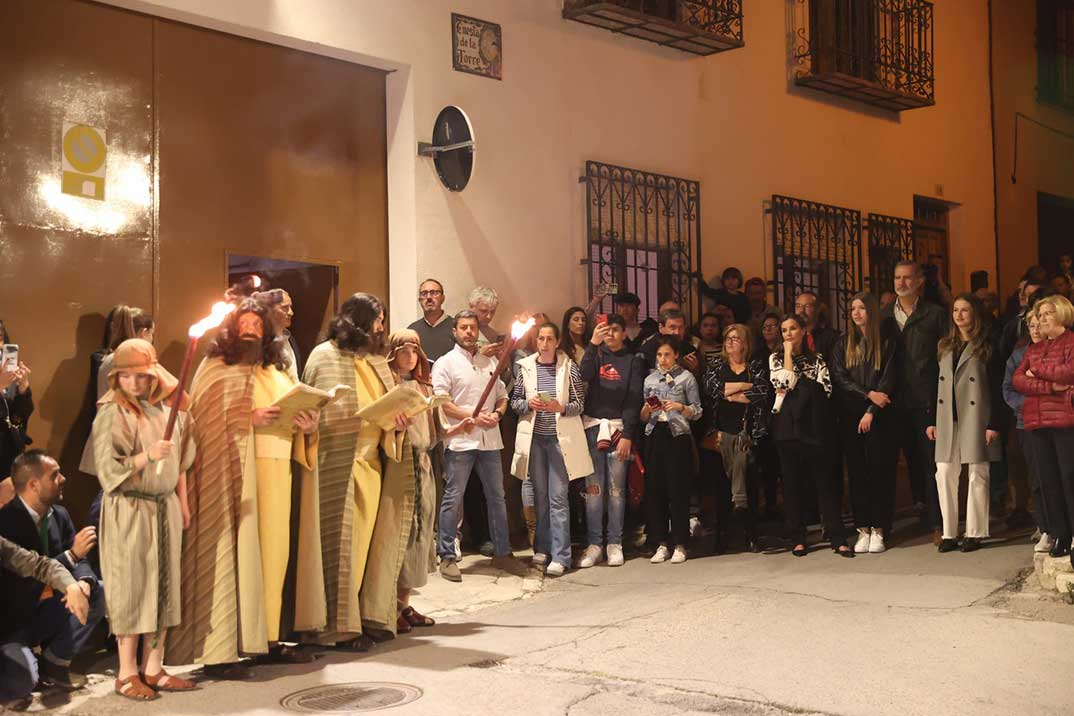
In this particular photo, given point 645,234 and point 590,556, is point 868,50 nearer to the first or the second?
point 645,234

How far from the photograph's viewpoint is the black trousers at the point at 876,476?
9805 mm

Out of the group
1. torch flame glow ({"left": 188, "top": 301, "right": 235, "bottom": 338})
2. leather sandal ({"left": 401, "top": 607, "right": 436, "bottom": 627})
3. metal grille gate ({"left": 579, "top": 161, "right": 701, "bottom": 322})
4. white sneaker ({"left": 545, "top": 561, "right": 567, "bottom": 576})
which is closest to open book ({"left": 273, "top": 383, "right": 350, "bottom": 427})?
torch flame glow ({"left": 188, "top": 301, "right": 235, "bottom": 338})

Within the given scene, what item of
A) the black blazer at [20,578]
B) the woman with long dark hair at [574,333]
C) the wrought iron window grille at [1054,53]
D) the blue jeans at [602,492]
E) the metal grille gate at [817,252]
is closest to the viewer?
the black blazer at [20,578]

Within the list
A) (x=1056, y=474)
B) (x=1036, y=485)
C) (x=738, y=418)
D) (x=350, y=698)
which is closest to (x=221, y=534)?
(x=350, y=698)

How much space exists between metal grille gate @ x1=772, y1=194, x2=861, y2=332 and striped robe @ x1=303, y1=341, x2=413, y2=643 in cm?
747

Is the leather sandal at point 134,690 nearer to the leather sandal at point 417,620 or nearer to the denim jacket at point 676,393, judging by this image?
the leather sandal at point 417,620

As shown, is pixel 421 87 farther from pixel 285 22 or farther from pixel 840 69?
pixel 840 69

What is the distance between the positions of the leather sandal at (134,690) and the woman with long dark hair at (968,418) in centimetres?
592

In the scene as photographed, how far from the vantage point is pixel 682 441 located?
10.0 metres

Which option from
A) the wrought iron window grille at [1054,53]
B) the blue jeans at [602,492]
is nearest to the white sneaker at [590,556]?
the blue jeans at [602,492]

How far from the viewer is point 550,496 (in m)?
9.85

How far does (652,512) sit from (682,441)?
622 millimetres

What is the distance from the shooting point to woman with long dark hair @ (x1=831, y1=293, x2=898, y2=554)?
9.80 metres

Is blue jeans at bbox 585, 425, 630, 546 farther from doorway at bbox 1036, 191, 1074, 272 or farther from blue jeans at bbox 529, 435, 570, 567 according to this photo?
doorway at bbox 1036, 191, 1074, 272
